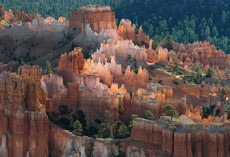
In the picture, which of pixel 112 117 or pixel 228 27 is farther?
pixel 228 27

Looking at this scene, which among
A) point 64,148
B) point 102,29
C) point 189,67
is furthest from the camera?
point 102,29

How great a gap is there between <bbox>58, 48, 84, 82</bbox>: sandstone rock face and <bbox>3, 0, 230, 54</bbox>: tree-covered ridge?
41.8 metres

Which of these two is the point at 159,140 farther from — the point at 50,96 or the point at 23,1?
the point at 23,1

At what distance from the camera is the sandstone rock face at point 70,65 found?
2311 inches

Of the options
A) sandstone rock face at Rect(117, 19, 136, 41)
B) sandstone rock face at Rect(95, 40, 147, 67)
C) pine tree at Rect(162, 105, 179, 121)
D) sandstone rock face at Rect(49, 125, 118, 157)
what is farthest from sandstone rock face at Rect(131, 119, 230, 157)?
sandstone rock face at Rect(117, 19, 136, 41)

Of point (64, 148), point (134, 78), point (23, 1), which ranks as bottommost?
point (64, 148)

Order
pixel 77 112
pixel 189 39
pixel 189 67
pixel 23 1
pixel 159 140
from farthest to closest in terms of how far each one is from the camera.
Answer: pixel 23 1, pixel 189 39, pixel 189 67, pixel 77 112, pixel 159 140

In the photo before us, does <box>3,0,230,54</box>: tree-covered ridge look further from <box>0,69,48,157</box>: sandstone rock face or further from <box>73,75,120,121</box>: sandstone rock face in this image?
<box>0,69,48,157</box>: sandstone rock face

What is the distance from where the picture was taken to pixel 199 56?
73.9m

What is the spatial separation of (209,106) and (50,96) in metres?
12.2

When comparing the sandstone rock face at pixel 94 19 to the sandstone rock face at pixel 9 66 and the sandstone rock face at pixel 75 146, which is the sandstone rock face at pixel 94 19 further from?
the sandstone rock face at pixel 75 146

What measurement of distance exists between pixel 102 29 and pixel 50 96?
19.8m

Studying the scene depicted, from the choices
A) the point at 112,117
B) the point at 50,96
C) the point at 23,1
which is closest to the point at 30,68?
the point at 50,96

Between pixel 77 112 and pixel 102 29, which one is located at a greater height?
pixel 102 29
